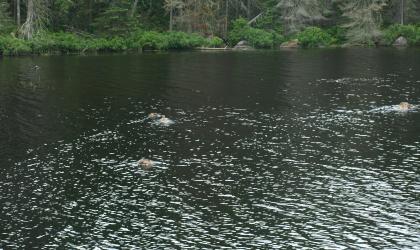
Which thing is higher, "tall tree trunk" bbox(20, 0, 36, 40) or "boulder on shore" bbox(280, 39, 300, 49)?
"tall tree trunk" bbox(20, 0, 36, 40)

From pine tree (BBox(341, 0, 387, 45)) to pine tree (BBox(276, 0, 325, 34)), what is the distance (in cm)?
583

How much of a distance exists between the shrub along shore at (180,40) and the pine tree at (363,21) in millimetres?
2089

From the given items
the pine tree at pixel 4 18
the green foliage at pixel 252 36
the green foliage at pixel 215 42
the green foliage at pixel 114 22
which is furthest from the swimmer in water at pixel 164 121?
the green foliage at pixel 252 36

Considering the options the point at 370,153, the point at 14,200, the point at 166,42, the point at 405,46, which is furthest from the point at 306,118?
the point at 405,46

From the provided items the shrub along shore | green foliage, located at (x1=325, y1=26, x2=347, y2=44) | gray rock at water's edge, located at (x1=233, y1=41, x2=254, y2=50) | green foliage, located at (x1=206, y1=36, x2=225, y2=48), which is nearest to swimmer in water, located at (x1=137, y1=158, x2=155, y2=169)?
the shrub along shore

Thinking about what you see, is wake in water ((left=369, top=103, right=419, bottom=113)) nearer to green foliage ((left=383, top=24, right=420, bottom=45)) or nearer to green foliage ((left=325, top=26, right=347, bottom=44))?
green foliage ((left=383, top=24, right=420, bottom=45))

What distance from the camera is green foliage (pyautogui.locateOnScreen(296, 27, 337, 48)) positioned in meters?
125

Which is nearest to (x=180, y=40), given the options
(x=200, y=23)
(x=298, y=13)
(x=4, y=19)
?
(x=200, y=23)

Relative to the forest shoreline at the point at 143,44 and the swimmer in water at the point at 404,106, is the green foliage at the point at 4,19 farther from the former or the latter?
the swimmer in water at the point at 404,106

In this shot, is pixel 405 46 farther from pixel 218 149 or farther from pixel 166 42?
pixel 218 149

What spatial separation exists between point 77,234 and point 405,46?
104830 mm

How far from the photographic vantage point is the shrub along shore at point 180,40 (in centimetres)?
10619

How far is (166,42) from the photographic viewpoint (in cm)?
11738

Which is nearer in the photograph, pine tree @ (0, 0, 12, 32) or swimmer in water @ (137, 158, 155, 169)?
swimmer in water @ (137, 158, 155, 169)
